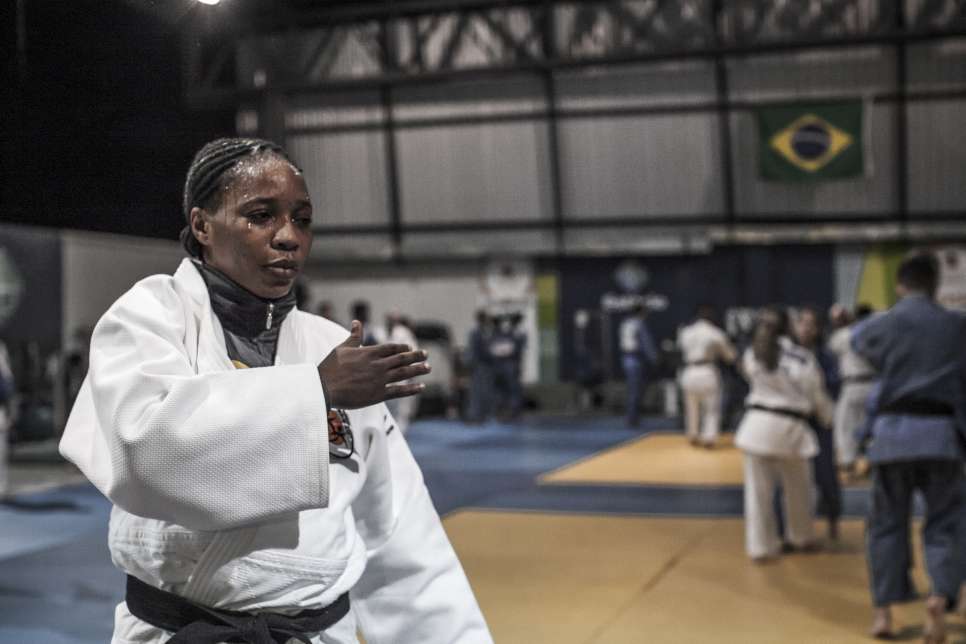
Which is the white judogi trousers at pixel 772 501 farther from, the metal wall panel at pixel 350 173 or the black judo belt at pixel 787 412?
the metal wall panel at pixel 350 173

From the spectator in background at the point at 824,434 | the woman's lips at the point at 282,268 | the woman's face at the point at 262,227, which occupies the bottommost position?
the spectator in background at the point at 824,434

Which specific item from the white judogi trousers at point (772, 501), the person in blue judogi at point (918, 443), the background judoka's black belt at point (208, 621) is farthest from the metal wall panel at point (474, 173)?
the background judoka's black belt at point (208, 621)

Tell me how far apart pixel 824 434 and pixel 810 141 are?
39.3ft

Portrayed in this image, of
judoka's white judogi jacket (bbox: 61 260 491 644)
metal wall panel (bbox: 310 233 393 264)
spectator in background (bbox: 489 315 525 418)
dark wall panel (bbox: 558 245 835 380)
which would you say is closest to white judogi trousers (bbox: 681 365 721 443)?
spectator in background (bbox: 489 315 525 418)

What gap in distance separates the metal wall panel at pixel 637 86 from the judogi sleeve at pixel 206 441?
1822cm

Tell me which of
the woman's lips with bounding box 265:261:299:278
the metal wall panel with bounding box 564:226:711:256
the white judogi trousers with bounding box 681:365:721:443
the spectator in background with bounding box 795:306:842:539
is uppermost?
the woman's lips with bounding box 265:261:299:278

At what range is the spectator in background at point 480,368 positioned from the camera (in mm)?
16688

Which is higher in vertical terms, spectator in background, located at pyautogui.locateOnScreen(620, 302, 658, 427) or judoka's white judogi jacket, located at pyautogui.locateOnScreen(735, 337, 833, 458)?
judoka's white judogi jacket, located at pyautogui.locateOnScreen(735, 337, 833, 458)

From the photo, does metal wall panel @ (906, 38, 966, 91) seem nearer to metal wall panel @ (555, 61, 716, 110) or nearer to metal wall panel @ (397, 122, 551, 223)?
metal wall panel @ (555, 61, 716, 110)

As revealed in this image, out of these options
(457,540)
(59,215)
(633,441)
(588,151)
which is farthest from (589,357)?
(59,215)

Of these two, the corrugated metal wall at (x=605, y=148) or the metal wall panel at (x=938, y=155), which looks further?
the corrugated metal wall at (x=605, y=148)

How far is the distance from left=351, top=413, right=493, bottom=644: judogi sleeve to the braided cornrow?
524 mm

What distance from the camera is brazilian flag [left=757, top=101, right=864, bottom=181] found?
59.6ft

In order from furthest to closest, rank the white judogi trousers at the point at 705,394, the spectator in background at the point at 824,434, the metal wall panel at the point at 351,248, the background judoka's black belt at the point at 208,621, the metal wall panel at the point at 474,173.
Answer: the metal wall panel at the point at 351,248 → the metal wall panel at the point at 474,173 → the white judogi trousers at the point at 705,394 → the spectator in background at the point at 824,434 → the background judoka's black belt at the point at 208,621
